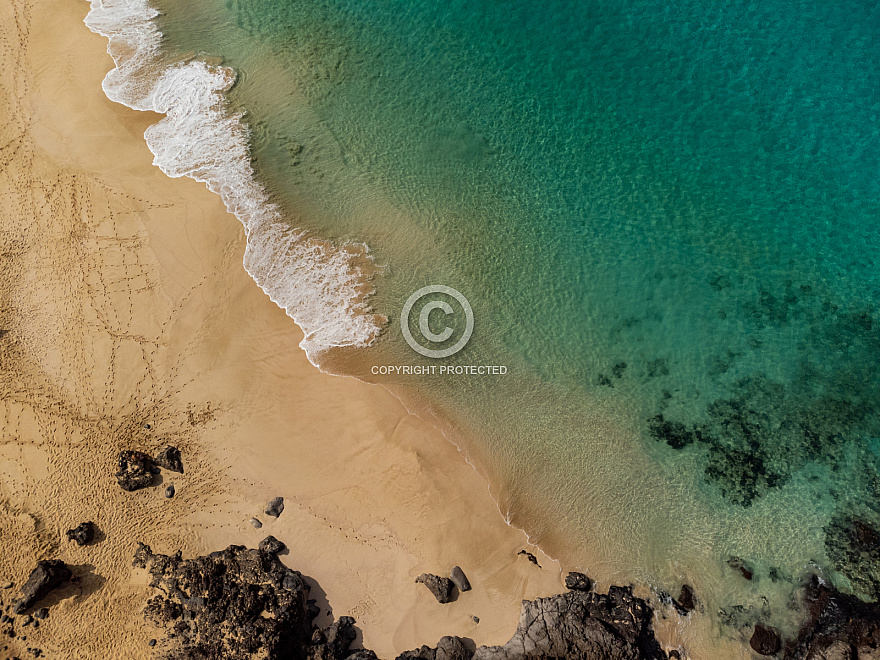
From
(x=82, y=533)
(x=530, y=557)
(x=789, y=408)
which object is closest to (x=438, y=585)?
(x=530, y=557)

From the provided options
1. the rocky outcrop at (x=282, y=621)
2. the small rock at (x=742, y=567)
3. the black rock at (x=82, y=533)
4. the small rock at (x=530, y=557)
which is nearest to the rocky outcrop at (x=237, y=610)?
the rocky outcrop at (x=282, y=621)

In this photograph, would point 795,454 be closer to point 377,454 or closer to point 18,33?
point 377,454

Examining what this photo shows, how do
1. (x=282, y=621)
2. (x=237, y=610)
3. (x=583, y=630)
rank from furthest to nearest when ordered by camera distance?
(x=583, y=630) → (x=237, y=610) → (x=282, y=621)

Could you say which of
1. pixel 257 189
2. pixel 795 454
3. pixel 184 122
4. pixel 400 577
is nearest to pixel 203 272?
pixel 257 189

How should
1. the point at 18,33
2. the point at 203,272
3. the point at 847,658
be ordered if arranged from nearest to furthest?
the point at 847,658 < the point at 203,272 < the point at 18,33

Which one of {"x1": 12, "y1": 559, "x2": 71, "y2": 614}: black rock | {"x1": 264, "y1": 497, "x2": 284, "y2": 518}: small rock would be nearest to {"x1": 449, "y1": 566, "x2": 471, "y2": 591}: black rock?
{"x1": 264, "y1": 497, "x2": 284, "y2": 518}: small rock

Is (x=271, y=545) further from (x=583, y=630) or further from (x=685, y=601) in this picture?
(x=685, y=601)

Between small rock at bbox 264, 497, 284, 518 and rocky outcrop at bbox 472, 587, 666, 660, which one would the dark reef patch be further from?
small rock at bbox 264, 497, 284, 518
